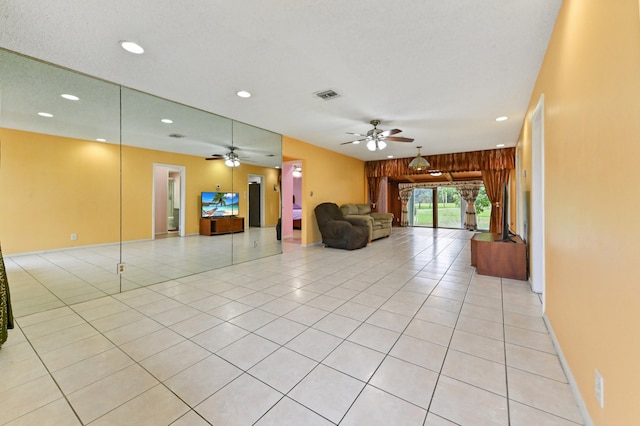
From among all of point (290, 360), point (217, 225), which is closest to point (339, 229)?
point (217, 225)

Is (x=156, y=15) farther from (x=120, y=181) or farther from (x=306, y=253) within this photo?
(x=306, y=253)

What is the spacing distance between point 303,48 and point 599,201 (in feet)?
8.14

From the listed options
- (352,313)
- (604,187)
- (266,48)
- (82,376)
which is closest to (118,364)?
(82,376)

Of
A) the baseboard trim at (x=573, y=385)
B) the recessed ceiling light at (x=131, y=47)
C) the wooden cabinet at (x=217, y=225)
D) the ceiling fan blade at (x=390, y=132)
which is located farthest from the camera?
the wooden cabinet at (x=217, y=225)

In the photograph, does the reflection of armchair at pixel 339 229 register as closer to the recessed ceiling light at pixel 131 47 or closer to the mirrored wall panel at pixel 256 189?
the mirrored wall panel at pixel 256 189

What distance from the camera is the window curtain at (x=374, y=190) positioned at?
931 centimetres

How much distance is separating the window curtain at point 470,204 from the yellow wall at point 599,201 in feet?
29.8

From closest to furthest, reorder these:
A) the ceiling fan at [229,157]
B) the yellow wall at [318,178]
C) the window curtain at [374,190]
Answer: the ceiling fan at [229,157], the yellow wall at [318,178], the window curtain at [374,190]

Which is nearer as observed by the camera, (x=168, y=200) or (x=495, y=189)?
(x=168, y=200)

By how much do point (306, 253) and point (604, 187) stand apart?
4967 mm

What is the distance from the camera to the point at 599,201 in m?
1.25

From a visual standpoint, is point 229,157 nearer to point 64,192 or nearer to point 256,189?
point 256,189

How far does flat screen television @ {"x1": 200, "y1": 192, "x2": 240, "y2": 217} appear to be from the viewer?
5129 mm

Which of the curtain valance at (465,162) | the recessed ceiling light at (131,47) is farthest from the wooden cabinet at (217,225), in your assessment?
the curtain valance at (465,162)
